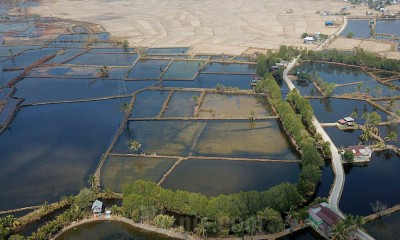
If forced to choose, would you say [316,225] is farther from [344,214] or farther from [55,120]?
[55,120]

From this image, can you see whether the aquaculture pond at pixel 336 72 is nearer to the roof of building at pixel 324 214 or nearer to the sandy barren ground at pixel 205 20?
the sandy barren ground at pixel 205 20

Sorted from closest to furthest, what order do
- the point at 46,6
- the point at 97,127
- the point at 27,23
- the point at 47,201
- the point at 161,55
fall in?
1. the point at 47,201
2. the point at 97,127
3. the point at 161,55
4. the point at 27,23
5. the point at 46,6

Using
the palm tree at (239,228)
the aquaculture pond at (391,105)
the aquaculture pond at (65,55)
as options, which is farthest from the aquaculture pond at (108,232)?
the aquaculture pond at (65,55)

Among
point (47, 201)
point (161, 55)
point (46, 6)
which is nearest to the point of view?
point (47, 201)

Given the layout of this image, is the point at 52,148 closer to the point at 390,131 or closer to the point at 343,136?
the point at 343,136

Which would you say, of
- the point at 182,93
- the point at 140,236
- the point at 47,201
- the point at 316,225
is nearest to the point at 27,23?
the point at 182,93

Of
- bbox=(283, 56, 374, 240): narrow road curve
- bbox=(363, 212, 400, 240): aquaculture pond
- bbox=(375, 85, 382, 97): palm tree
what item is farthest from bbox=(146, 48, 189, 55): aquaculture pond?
bbox=(363, 212, 400, 240): aquaculture pond

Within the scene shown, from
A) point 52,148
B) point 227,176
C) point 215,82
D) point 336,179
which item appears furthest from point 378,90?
point 52,148
